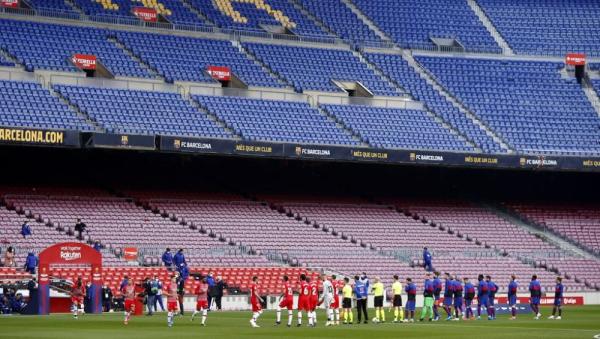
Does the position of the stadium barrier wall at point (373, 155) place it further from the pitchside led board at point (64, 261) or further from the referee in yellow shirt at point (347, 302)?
the referee in yellow shirt at point (347, 302)

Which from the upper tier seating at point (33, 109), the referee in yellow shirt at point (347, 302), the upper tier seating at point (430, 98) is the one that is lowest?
the referee in yellow shirt at point (347, 302)

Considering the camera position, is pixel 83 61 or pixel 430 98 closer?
pixel 83 61

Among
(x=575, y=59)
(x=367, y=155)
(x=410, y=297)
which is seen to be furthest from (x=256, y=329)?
(x=575, y=59)

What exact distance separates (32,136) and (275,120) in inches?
630

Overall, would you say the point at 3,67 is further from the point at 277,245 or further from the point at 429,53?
the point at 429,53

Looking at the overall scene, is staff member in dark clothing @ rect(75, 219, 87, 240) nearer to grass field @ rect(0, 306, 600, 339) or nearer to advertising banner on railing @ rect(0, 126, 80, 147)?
advertising banner on railing @ rect(0, 126, 80, 147)

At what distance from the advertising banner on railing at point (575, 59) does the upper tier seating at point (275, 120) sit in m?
18.4

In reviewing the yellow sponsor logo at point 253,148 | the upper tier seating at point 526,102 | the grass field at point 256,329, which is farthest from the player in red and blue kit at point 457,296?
the upper tier seating at point 526,102

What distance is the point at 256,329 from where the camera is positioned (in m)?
42.9

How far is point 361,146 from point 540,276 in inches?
462

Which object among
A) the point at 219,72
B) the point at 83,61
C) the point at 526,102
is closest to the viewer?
the point at 83,61

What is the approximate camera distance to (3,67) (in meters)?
67.0

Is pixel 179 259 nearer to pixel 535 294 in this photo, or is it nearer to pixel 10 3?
pixel 535 294

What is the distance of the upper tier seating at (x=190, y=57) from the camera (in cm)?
7338
